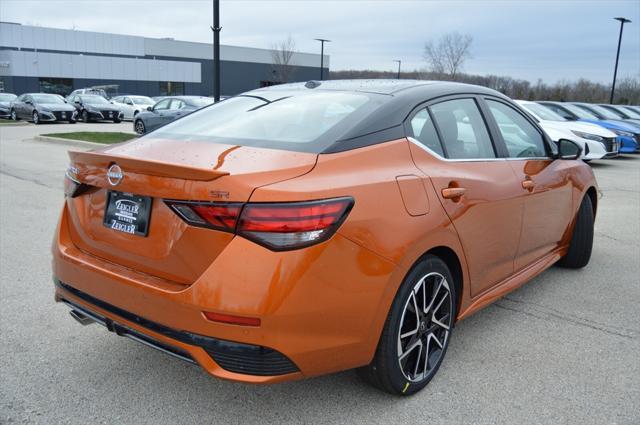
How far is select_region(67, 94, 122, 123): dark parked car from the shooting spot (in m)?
27.0

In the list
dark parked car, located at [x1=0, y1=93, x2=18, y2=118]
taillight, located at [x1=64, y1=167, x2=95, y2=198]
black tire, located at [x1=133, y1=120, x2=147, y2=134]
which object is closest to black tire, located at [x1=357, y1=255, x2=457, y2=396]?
taillight, located at [x1=64, y1=167, x2=95, y2=198]

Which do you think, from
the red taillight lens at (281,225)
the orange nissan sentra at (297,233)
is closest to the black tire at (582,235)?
the orange nissan sentra at (297,233)

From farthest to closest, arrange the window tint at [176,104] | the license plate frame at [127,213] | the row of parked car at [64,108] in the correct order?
the row of parked car at [64,108] → the window tint at [176,104] → the license plate frame at [127,213]

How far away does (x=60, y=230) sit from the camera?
3049 mm

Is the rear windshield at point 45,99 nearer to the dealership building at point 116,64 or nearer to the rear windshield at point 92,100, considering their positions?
the rear windshield at point 92,100

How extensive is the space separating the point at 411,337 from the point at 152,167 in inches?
61.2

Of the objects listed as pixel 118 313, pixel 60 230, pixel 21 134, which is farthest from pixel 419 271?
pixel 21 134

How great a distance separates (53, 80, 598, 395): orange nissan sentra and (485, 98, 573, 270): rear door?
A: 1.13ft

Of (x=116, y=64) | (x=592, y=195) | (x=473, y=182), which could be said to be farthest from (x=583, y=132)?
(x=116, y=64)

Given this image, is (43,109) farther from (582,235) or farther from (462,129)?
(462,129)

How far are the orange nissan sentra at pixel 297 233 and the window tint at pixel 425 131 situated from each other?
0.01 meters

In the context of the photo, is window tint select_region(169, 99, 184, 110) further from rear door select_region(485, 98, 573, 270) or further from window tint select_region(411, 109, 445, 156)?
window tint select_region(411, 109, 445, 156)

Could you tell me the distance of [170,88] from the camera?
58.4m

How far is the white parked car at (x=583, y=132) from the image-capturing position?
12773 mm
